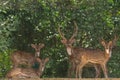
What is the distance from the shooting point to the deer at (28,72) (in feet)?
21.0

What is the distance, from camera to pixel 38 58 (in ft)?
21.5

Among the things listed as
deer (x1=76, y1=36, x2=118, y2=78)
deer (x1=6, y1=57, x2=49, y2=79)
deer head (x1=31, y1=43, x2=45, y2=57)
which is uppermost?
deer head (x1=31, y1=43, x2=45, y2=57)

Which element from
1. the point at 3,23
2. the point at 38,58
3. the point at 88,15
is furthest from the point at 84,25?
the point at 3,23

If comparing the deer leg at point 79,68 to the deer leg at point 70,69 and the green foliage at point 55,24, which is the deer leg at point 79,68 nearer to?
the deer leg at point 70,69

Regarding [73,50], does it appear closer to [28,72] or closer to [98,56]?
[98,56]

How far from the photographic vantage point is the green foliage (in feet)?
21.0

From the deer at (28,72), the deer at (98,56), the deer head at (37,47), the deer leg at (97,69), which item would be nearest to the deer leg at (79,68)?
the deer at (98,56)

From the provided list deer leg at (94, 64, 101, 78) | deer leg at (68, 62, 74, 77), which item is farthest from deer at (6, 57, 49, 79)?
deer leg at (94, 64, 101, 78)

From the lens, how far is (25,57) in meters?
6.59

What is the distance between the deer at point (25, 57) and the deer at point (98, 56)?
823 mm

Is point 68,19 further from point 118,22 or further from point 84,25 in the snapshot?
point 118,22

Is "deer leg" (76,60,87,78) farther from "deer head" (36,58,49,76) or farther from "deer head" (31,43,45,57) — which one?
"deer head" (31,43,45,57)

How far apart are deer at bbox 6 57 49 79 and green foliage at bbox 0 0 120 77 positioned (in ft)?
1.38

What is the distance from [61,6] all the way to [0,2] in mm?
1156
